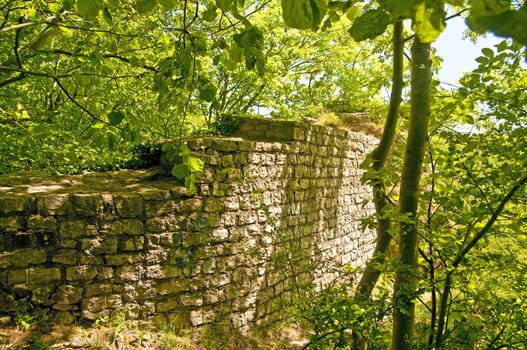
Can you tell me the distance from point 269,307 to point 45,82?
523 centimetres

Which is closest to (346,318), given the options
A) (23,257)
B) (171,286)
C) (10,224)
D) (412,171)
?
(412,171)

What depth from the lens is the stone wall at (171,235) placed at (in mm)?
3346

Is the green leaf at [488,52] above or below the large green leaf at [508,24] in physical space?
above

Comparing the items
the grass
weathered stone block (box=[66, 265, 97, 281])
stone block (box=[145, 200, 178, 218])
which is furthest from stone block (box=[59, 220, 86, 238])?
the grass

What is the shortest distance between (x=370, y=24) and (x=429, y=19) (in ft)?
0.82

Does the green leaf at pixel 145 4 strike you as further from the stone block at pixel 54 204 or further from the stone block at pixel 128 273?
the stone block at pixel 128 273

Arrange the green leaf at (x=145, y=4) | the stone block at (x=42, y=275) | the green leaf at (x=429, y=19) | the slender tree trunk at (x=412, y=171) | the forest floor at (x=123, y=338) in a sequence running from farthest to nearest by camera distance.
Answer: the stone block at (x=42, y=275) < the forest floor at (x=123, y=338) < the slender tree trunk at (x=412, y=171) < the green leaf at (x=145, y=4) < the green leaf at (x=429, y=19)

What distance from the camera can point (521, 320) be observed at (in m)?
2.54

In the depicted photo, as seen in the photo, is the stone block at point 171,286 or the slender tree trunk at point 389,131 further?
the slender tree trunk at point 389,131

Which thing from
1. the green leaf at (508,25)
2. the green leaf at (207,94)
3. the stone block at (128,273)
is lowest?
the stone block at (128,273)

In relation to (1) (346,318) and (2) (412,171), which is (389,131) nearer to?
(2) (412,171)

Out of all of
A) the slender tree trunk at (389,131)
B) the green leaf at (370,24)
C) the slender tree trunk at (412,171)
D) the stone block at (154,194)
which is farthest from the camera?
the slender tree trunk at (389,131)

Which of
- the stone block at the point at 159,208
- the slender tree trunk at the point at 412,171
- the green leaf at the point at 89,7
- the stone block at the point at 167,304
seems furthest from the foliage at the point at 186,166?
the stone block at the point at 167,304

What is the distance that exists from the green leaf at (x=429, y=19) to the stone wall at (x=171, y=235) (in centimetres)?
262
